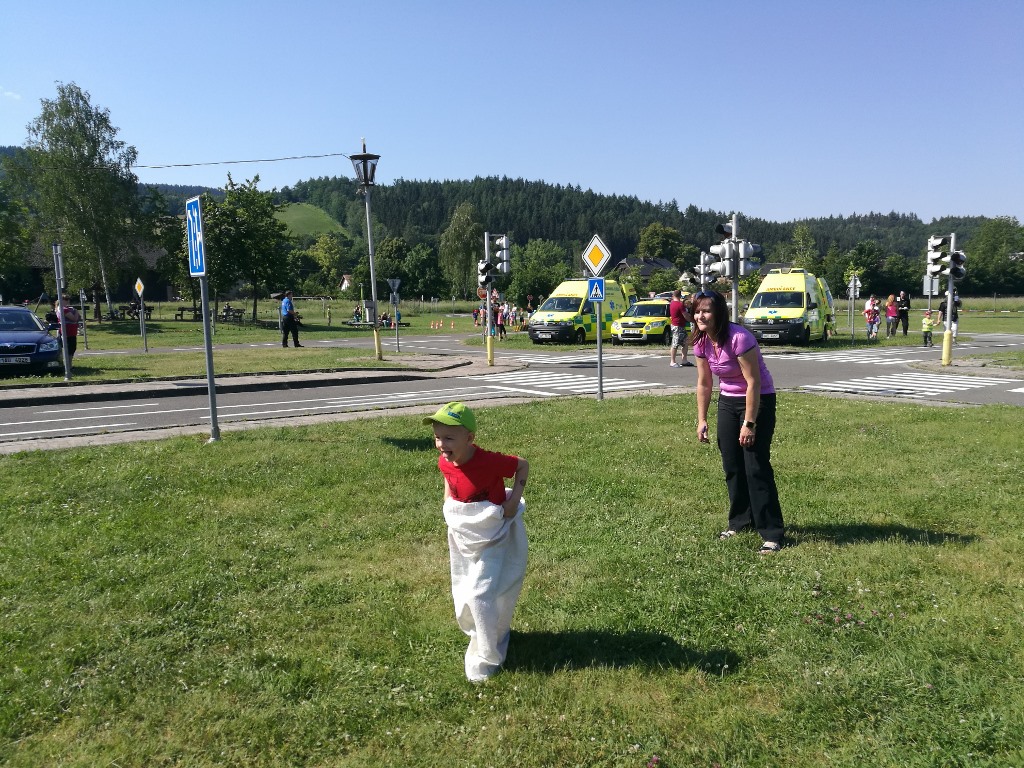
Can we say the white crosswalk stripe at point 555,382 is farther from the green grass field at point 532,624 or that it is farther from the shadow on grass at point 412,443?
the green grass field at point 532,624

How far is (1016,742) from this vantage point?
9.58 ft

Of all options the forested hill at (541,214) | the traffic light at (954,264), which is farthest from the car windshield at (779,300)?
the forested hill at (541,214)

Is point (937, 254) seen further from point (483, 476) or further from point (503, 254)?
point (483, 476)

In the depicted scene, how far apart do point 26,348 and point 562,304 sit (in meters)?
17.6

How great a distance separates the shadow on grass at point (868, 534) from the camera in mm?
5367

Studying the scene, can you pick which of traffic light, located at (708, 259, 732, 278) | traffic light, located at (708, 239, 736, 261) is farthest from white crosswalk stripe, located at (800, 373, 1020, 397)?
traffic light, located at (708, 239, 736, 261)

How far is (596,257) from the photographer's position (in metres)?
12.7

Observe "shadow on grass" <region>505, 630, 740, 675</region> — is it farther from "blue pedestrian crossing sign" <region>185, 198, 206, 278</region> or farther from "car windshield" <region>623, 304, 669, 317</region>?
"car windshield" <region>623, 304, 669, 317</region>

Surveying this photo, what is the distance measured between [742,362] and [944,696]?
240cm

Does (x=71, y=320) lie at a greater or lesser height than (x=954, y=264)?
lesser

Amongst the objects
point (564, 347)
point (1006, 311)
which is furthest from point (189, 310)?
point (1006, 311)

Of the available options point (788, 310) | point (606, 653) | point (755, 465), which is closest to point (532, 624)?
point (606, 653)

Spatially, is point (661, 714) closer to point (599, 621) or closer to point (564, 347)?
point (599, 621)

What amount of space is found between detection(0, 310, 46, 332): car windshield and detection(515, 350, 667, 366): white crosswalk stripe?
12.1m
